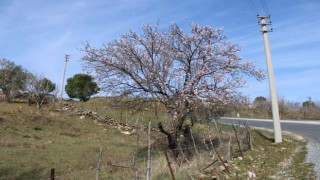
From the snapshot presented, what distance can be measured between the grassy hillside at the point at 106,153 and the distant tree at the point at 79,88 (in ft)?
59.1

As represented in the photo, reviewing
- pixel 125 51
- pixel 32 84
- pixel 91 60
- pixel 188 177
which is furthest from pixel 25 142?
pixel 32 84

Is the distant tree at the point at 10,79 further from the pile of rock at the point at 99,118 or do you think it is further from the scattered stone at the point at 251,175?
the scattered stone at the point at 251,175

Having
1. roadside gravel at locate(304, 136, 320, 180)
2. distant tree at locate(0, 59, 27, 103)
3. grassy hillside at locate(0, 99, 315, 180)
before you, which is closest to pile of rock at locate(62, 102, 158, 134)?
grassy hillside at locate(0, 99, 315, 180)

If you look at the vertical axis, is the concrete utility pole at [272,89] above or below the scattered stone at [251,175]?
above

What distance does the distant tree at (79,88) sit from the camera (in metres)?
50.8

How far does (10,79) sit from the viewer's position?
4447cm

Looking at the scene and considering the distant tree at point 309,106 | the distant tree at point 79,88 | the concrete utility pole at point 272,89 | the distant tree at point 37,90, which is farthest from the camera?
the distant tree at point 309,106

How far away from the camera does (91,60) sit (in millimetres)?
18141

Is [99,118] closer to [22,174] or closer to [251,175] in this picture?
[22,174]

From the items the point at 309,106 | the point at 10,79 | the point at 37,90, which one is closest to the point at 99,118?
the point at 37,90

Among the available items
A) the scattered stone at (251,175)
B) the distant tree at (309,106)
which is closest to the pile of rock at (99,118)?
the scattered stone at (251,175)

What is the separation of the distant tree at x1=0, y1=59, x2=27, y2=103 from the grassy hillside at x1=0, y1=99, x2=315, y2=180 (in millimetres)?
13065

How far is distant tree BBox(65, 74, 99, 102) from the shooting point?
50781 millimetres

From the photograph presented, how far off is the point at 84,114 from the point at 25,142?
12993 mm
